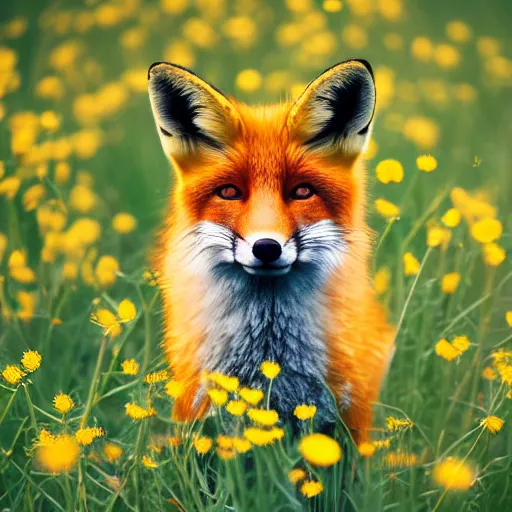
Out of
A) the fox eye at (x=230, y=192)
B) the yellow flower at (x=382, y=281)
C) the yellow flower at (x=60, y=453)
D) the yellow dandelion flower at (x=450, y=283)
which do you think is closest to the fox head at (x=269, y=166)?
the fox eye at (x=230, y=192)

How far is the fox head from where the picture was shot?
3373 millimetres

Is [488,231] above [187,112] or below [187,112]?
below

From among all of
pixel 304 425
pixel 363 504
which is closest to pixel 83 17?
pixel 304 425

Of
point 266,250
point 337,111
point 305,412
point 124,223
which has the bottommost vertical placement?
point 305,412

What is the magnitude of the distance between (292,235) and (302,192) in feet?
0.73

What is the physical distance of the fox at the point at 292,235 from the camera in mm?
3451

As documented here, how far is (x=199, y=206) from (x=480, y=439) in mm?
1423

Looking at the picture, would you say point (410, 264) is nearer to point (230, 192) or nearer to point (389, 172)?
point (389, 172)

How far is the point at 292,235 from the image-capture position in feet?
10.9

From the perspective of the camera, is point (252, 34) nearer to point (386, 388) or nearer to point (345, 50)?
point (345, 50)

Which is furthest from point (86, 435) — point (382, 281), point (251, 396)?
point (382, 281)

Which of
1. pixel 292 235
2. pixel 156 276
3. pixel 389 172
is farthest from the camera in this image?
pixel 389 172

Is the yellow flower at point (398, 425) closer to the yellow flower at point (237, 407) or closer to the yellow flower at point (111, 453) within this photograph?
the yellow flower at point (237, 407)

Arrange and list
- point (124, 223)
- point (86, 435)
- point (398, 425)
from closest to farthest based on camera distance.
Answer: point (86, 435) → point (398, 425) → point (124, 223)
